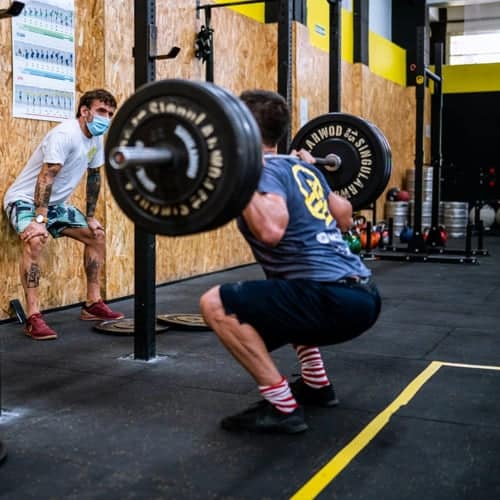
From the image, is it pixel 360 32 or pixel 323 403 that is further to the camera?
pixel 360 32

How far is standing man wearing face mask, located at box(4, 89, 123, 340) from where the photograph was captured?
11.3 ft

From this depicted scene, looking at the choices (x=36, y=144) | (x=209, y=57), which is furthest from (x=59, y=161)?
(x=209, y=57)

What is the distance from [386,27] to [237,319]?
31.4 ft

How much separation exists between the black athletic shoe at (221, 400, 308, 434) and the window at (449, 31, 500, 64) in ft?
34.6

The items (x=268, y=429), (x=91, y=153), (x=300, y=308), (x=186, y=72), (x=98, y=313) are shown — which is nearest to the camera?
(x=300, y=308)

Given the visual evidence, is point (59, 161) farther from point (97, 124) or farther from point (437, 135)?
point (437, 135)

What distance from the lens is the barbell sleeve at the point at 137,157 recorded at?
5.30 ft

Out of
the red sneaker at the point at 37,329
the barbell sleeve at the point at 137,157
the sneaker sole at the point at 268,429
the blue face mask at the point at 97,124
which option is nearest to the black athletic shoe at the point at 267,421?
the sneaker sole at the point at 268,429

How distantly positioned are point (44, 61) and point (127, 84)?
0.74 metres

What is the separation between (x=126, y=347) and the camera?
3.28 metres

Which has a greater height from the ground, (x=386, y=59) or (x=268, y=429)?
(x=386, y=59)

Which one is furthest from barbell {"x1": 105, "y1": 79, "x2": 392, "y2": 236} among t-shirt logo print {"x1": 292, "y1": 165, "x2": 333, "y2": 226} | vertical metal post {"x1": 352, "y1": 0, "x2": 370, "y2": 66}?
vertical metal post {"x1": 352, "y1": 0, "x2": 370, "y2": 66}

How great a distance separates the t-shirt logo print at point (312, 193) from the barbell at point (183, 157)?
1.29ft

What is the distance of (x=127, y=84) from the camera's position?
464cm
